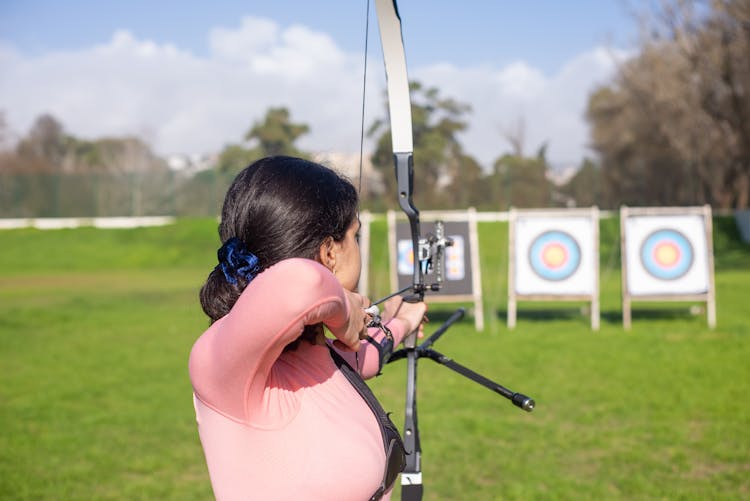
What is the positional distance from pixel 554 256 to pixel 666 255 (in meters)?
1.34

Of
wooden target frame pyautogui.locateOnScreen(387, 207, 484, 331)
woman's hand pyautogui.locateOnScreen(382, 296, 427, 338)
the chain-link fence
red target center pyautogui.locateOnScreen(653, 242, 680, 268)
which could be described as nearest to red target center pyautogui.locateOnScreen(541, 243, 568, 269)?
wooden target frame pyautogui.locateOnScreen(387, 207, 484, 331)

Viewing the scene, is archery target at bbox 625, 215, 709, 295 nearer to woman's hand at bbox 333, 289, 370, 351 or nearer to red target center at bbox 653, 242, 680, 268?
red target center at bbox 653, 242, 680, 268

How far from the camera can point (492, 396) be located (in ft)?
18.9

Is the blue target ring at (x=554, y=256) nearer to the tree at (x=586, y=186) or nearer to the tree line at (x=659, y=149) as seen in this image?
the tree line at (x=659, y=149)

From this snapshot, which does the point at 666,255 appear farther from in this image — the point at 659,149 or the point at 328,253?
the point at 659,149

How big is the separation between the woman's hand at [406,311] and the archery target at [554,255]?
7992 millimetres

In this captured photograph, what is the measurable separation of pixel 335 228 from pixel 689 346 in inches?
278

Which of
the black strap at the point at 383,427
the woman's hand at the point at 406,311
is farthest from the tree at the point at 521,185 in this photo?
the black strap at the point at 383,427

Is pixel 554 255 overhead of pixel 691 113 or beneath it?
beneath

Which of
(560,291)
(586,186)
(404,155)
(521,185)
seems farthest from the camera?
(586,186)

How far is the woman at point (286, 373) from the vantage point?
114 centimetres

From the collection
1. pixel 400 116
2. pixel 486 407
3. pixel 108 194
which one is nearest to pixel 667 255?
pixel 486 407

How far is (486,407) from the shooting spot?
543 centimetres

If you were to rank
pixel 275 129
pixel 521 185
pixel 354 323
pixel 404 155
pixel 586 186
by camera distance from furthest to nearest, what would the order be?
pixel 275 129, pixel 586 186, pixel 521 185, pixel 404 155, pixel 354 323
